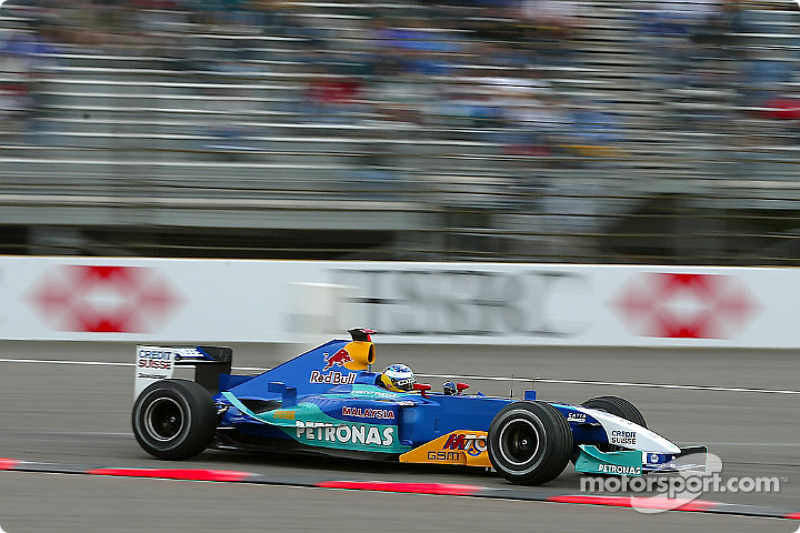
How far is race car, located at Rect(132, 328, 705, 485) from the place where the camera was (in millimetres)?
6012

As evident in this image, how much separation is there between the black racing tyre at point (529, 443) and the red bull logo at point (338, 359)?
115 cm

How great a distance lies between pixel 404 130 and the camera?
1373 cm

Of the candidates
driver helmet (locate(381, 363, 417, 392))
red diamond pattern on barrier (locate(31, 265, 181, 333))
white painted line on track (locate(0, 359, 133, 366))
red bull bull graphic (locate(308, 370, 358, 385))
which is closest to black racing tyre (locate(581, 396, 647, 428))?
driver helmet (locate(381, 363, 417, 392))

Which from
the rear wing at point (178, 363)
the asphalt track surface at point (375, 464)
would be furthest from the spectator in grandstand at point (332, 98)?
the rear wing at point (178, 363)

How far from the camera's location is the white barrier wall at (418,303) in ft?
40.5

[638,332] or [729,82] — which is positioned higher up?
[729,82]

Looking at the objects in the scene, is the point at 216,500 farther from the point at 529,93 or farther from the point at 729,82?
the point at 729,82

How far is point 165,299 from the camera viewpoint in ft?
40.8

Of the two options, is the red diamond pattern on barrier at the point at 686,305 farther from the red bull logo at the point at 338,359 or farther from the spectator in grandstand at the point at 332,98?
the red bull logo at the point at 338,359

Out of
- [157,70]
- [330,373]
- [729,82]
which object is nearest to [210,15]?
[157,70]

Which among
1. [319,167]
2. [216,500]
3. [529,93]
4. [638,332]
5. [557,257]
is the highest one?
[529,93]

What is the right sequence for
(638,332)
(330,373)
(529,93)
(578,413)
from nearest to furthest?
(578,413)
(330,373)
(638,332)
(529,93)

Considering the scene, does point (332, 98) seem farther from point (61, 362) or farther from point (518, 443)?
point (518, 443)

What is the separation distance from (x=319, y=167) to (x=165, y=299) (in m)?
2.46
